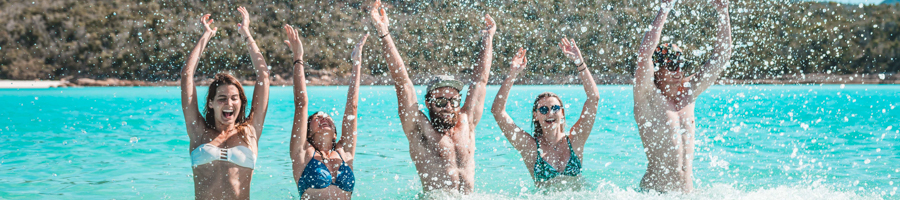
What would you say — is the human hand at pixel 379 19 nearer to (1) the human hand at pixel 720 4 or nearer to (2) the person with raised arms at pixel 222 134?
(2) the person with raised arms at pixel 222 134

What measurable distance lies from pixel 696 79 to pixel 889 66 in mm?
73718

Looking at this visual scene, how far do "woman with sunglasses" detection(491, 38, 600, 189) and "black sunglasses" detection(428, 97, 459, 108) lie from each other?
0.46 metres

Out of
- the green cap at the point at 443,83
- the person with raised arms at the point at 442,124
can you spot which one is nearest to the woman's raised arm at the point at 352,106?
the person with raised arms at the point at 442,124

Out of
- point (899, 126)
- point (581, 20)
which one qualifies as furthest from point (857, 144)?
point (581, 20)

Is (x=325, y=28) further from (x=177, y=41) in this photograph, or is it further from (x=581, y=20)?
(x=581, y=20)

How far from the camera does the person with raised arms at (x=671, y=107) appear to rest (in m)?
3.97

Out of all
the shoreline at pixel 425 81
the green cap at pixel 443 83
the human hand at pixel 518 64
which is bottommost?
the shoreline at pixel 425 81

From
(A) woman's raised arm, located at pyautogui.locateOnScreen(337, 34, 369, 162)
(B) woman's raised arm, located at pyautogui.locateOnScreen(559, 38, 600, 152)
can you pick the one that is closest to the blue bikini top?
(A) woman's raised arm, located at pyautogui.locateOnScreen(337, 34, 369, 162)

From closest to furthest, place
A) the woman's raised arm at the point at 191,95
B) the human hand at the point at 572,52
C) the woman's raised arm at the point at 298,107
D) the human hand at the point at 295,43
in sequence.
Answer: the woman's raised arm at the point at 191,95 < the woman's raised arm at the point at 298,107 < the human hand at the point at 295,43 < the human hand at the point at 572,52

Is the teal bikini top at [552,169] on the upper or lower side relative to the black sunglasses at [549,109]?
lower

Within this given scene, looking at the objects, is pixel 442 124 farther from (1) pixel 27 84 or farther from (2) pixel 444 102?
(1) pixel 27 84

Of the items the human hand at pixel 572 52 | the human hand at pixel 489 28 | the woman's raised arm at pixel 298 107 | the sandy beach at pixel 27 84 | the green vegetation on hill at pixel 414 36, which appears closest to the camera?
the woman's raised arm at pixel 298 107

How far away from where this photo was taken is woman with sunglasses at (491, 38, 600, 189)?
4551 millimetres

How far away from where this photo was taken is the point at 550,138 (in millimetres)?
4695
